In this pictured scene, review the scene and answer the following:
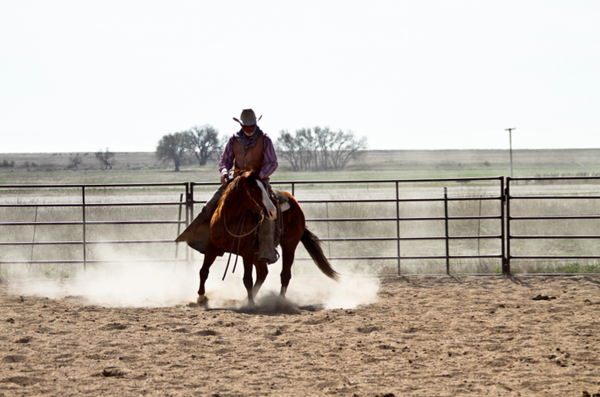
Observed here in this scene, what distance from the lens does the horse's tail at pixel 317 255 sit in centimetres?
661

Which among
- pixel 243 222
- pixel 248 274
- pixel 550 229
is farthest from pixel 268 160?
pixel 550 229

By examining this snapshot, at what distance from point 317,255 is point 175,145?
5830 cm

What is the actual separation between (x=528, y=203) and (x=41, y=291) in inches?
601

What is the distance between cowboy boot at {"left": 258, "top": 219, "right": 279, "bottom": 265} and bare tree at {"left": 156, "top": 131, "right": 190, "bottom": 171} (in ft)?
185

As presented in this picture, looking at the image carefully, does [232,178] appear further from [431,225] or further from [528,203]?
[528,203]

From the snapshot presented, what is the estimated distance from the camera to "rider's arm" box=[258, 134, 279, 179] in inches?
227

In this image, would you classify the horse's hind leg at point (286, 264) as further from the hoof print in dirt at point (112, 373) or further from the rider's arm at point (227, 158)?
the hoof print in dirt at point (112, 373)

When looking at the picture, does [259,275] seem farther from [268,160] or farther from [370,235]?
[370,235]

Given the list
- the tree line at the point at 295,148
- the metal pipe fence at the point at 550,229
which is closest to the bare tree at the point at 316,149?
the tree line at the point at 295,148

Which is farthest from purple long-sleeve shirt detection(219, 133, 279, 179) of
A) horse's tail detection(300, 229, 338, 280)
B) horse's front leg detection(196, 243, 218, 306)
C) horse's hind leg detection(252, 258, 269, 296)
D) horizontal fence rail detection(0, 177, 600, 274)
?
horizontal fence rail detection(0, 177, 600, 274)

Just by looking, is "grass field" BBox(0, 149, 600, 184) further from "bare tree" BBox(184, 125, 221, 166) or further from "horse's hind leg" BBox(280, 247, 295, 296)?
"horse's hind leg" BBox(280, 247, 295, 296)

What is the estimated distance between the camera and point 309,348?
4137mm

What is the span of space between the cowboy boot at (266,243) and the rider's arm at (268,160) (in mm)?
503

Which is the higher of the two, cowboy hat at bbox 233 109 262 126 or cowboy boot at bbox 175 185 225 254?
cowboy hat at bbox 233 109 262 126
